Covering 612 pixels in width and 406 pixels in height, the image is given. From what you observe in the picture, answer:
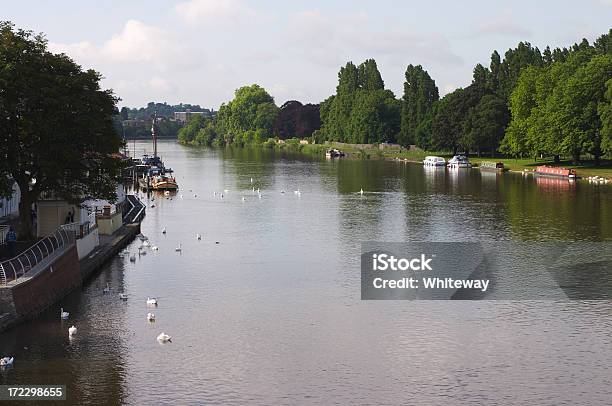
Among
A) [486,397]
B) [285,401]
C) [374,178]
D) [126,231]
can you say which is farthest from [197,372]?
[374,178]

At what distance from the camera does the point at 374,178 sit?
516ft

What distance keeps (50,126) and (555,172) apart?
10965 centimetres

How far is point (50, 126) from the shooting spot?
6019 centimetres

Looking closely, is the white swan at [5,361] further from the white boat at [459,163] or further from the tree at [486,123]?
the tree at [486,123]

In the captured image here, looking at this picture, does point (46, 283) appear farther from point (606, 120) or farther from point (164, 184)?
point (606, 120)

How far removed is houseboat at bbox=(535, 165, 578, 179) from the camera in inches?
5743

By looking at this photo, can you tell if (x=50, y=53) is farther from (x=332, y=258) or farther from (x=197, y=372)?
(x=197, y=372)

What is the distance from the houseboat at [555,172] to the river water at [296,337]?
64873 millimetres

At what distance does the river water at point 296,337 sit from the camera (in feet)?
124

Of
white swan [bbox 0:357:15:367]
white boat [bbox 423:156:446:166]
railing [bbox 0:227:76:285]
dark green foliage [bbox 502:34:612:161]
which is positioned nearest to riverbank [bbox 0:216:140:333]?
railing [bbox 0:227:76:285]

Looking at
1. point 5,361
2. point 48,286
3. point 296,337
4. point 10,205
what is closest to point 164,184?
point 10,205

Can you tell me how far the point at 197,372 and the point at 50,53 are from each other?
33.7m

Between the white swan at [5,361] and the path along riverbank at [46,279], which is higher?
the path along riverbank at [46,279]

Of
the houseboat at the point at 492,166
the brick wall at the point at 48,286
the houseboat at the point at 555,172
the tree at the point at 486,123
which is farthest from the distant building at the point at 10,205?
the tree at the point at 486,123
